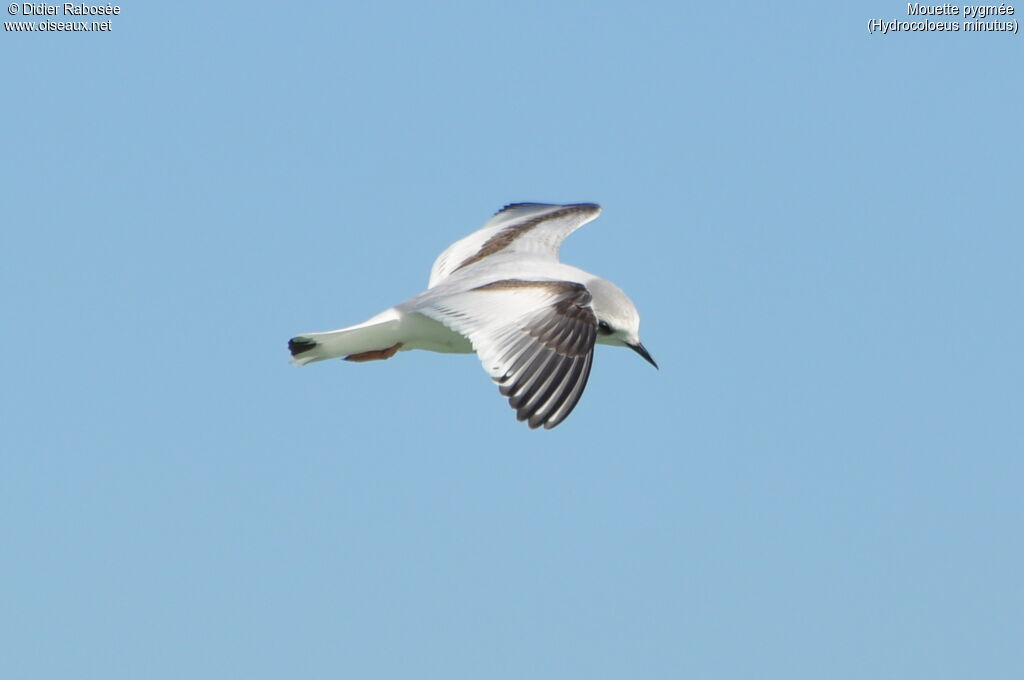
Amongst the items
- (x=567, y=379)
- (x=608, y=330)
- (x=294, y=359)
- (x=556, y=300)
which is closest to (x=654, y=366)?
(x=608, y=330)

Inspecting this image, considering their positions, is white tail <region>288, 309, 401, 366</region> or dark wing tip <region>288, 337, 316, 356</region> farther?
dark wing tip <region>288, 337, 316, 356</region>

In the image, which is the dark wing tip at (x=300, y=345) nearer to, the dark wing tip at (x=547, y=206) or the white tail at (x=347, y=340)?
the white tail at (x=347, y=340)

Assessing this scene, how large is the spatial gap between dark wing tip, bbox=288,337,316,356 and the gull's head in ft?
10.6

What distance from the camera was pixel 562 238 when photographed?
63.7ft

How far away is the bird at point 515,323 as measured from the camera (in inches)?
511

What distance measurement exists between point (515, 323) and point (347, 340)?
273cm

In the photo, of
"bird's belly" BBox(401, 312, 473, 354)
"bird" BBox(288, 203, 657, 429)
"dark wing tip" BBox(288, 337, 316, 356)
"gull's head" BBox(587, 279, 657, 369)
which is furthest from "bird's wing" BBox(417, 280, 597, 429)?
"dark wing tip" BBox(288, 337, 316, 356)

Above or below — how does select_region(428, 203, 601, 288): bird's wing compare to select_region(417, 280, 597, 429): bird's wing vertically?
above

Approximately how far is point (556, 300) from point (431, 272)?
482 centimetres

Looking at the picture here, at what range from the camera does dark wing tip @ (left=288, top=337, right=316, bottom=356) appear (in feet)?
51.0

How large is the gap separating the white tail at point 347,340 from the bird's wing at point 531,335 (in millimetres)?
558

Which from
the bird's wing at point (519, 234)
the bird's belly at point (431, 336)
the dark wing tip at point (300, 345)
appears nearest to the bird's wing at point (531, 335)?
the bird's belly at point (431, 336)

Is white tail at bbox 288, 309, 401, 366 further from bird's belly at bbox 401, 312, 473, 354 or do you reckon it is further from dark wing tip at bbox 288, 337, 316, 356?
bird's belly at bbox 401, 312, 473, 354

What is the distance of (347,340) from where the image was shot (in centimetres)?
1575
